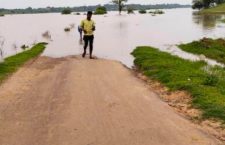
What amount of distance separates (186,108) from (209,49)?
1636cm

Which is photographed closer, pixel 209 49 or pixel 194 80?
pixel 194 80

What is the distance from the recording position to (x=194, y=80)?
48.8 feet

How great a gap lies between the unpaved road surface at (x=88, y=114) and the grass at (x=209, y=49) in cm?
990

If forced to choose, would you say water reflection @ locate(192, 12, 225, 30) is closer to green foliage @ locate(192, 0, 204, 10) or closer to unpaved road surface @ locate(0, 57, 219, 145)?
unpaved road surface @ locate(0, 57, 219, 145)

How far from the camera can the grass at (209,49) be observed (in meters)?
25.5

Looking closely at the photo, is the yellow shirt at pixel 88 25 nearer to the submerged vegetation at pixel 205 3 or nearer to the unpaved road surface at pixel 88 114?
the unpaved road surface at pixel 88 114

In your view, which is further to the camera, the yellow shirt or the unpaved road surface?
the yellow shirt

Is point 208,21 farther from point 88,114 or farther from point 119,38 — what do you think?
point 88,114

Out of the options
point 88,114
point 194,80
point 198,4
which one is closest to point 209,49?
point 194,80

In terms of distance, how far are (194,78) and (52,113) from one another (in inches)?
231

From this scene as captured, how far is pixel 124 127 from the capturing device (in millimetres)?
9711

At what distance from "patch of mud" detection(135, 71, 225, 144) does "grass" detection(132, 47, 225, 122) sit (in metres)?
0.16

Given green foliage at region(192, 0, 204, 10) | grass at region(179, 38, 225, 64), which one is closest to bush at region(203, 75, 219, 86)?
grass at region(179, 38, 225, 64)

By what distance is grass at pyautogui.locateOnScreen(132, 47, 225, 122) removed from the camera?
11.5 metres
